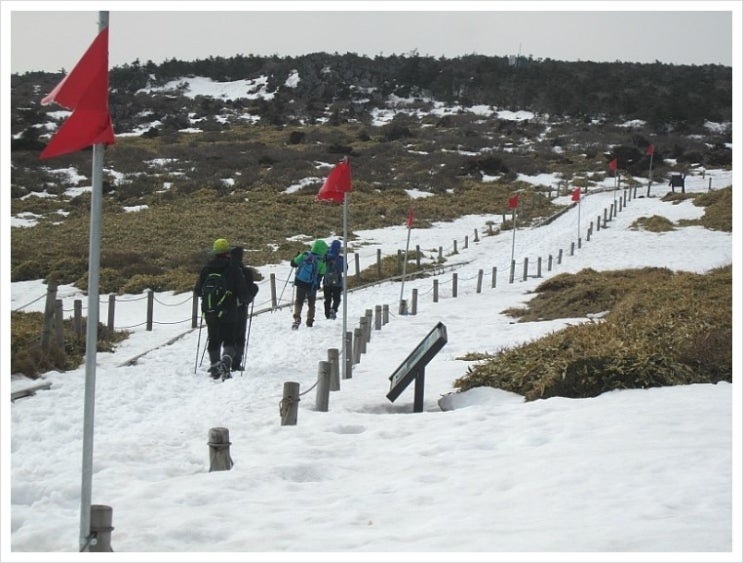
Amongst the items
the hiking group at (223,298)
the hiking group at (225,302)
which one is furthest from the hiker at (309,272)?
the hiking group at (223,298)

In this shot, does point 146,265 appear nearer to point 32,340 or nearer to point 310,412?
point 32,340

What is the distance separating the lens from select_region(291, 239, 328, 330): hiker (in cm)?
1509

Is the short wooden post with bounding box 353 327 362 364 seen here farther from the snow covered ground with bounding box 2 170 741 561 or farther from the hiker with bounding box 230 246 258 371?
the hiker with bounding box 230 246 258 371

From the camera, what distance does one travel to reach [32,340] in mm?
11875

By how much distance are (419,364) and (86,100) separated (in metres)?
4.93

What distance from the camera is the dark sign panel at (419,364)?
8188mm

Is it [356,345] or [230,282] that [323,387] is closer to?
[230,282]

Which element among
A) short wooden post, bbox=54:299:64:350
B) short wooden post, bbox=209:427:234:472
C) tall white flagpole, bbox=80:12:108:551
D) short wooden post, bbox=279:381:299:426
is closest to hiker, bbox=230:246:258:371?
short wooden post, bbox=54:299:64:350

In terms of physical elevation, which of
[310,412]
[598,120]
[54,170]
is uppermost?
[598,120]

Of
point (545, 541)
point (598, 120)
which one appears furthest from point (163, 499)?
point (598, 120)

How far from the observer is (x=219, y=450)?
628 centimetres

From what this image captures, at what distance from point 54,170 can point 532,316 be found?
1559 inches

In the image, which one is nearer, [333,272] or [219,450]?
[219,450]

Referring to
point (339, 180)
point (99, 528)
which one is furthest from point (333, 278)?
point (99, 528)
